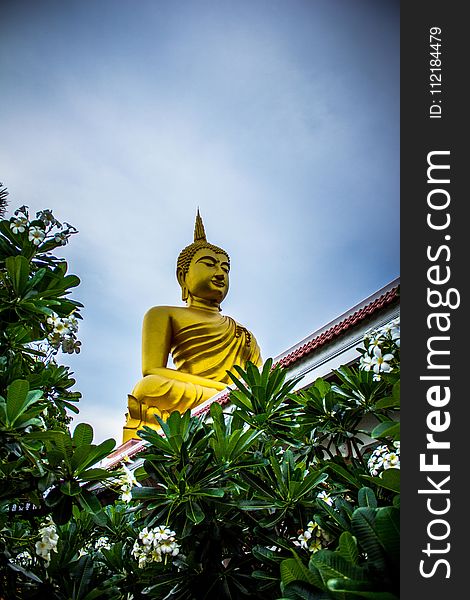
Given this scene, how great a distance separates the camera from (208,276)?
862 centimetres

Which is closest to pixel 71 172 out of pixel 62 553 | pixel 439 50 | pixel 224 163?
pixel 224 163

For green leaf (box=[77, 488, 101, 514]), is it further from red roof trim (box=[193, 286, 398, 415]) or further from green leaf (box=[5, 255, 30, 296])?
red roof trim (box=[193, 286, 398, 415])

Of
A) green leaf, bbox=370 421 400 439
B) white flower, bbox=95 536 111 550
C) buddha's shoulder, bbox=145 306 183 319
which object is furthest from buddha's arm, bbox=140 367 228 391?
green leaf, bbox=370 421 400 439

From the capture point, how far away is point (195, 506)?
211cm

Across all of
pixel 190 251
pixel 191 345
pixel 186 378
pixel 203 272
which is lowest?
pixel 186 378

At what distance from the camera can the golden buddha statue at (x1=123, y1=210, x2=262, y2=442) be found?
741 cm

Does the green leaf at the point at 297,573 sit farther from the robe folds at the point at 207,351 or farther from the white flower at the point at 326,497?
Result: the robe folds at the point at 207,351

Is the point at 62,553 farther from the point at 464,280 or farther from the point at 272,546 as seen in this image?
the point at 464,280

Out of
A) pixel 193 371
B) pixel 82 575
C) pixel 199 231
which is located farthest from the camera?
pixel 199 231

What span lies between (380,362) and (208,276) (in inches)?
260

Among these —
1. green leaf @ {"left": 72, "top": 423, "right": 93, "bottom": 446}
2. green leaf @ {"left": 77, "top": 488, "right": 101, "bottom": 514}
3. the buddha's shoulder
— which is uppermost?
the buddha's shoulder

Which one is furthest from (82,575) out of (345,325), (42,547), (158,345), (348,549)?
(158,345)

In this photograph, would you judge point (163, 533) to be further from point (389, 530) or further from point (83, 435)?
point (389, 530)

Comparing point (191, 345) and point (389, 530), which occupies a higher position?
point (191, 345)
